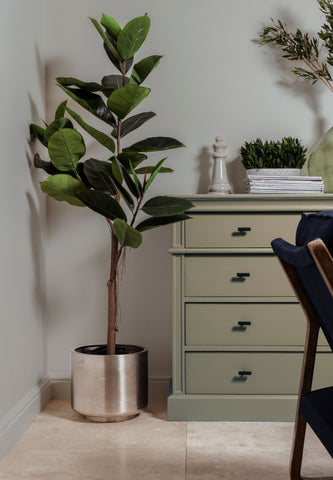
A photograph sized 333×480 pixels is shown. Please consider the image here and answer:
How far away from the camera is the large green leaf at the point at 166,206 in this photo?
233cm

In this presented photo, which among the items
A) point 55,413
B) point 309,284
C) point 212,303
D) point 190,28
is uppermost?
point 190,28

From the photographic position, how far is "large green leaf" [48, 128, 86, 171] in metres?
2.32

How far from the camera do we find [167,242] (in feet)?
9.75

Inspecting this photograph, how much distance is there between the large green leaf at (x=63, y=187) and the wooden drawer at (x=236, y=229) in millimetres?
520

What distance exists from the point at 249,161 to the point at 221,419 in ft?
4.11

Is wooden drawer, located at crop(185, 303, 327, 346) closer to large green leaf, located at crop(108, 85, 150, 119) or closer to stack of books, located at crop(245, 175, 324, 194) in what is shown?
stack of books, located at crop(245, 175, 324, 194)

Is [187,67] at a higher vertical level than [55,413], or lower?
higher

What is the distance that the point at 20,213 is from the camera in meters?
2.44

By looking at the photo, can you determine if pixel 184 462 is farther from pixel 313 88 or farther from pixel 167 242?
pixel 313 88

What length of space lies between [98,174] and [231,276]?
0.76m

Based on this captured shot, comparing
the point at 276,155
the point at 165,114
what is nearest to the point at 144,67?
the point at 165,114

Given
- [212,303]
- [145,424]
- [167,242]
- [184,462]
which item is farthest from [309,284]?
[167,242]

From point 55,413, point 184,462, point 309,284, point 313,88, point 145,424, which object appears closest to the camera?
point 309,284

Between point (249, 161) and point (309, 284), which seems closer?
point (309, 284)
